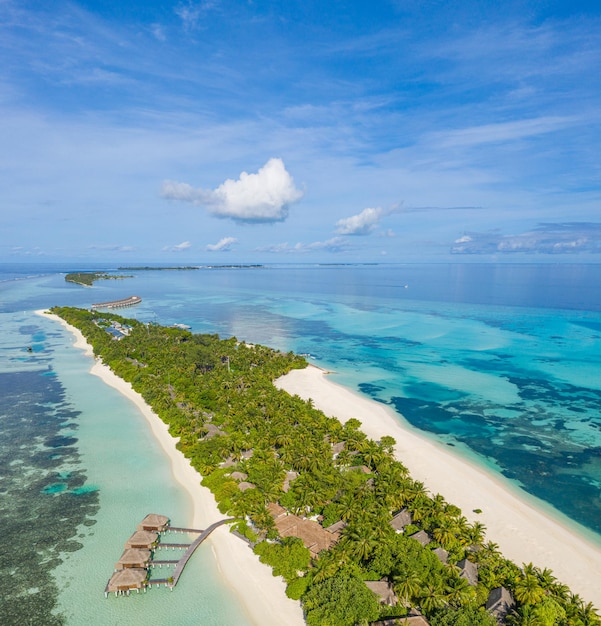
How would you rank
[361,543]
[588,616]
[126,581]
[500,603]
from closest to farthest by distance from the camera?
[588,616] < [500,603] < [126,581] < [361,543]

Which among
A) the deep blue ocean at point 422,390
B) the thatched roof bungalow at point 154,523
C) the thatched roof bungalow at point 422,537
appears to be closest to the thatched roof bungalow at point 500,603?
the thatched roof bungalow at point 422,537

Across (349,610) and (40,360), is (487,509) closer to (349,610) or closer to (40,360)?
(349,610)

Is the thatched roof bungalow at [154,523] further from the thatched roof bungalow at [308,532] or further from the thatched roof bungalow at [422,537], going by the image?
the thatched roof bungalow at [422,537]

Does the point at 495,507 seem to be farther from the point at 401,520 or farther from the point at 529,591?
the point at 529,591

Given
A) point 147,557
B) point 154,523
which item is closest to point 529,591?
point 147,557

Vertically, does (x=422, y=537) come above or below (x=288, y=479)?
above

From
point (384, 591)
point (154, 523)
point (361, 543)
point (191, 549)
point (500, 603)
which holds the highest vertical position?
point (361, 543)

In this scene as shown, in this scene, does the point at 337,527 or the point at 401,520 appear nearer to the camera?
the point at 337,527
